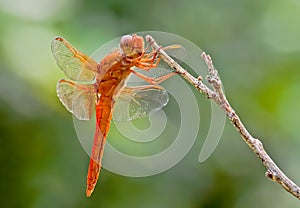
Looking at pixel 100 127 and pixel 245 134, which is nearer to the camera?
pixel 245 134

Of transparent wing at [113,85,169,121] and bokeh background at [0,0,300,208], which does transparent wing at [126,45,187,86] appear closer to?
transparent wing at [113,85,169,121]

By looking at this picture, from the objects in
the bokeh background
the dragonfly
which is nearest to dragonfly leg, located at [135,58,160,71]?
the dragonfly

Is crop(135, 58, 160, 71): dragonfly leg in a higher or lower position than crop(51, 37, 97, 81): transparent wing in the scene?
lower

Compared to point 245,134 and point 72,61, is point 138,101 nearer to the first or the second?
point 72,61

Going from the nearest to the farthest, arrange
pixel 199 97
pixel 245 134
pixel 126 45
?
pixel 245 134 < pixel 126 45 < pixel 199 97

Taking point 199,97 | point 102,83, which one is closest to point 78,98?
point 102,83

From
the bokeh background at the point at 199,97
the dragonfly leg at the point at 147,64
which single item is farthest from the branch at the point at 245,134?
the bokeh background at the point at 199,97

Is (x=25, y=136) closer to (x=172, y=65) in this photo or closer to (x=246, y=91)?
(x=246, y=91)
